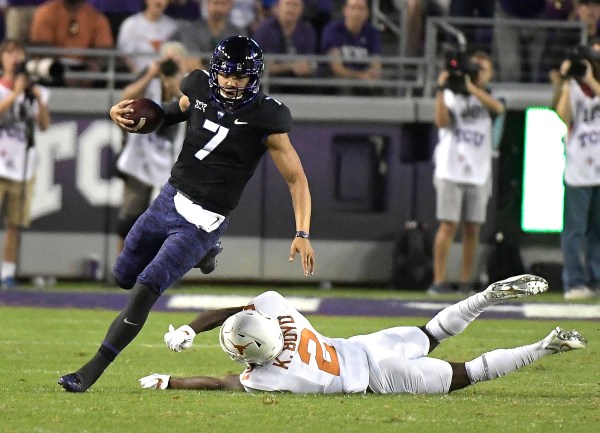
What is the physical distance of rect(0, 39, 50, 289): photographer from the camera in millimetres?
12289

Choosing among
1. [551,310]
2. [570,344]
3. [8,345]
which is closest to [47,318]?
[8,345]

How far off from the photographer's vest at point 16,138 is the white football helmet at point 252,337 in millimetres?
6483

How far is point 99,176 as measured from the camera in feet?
43.8

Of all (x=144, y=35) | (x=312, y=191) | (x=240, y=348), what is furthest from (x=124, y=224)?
(x=240, y=348)

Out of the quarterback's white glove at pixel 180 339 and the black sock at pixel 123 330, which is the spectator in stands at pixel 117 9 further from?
the quarterback's white glove at pixel 180 339

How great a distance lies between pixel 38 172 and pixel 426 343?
7207 mm

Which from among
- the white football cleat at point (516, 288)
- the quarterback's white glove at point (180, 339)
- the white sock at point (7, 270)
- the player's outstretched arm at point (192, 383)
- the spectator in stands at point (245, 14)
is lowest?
the white sock at point (7, 270)

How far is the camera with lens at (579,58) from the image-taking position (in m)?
11.7

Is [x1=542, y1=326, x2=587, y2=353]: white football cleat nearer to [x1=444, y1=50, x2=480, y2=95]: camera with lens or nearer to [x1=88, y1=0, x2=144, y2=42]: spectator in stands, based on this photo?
[x1=444, y1=50, x2=480, y2=95]: camera with lens

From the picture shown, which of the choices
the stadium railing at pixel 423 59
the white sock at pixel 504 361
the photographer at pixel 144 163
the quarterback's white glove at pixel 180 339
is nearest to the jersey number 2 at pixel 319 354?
the quarterback's white glove at pixel 180 339

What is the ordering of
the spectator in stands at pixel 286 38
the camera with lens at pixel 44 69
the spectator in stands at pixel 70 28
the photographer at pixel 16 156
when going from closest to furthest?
the camera with lens at pixel 44 69 < the photographer at pixel 16 156 < the spectator in stands at pixel 70 28 < the spectator in stands at pixel 286 38

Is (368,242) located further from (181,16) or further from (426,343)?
(426,343)

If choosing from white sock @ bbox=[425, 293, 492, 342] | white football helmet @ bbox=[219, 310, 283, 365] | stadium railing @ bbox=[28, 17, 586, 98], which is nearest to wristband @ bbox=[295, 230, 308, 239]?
white football helmet @ bbox=[219, 310, 283, 365]

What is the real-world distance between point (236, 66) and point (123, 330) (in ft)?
4.42
